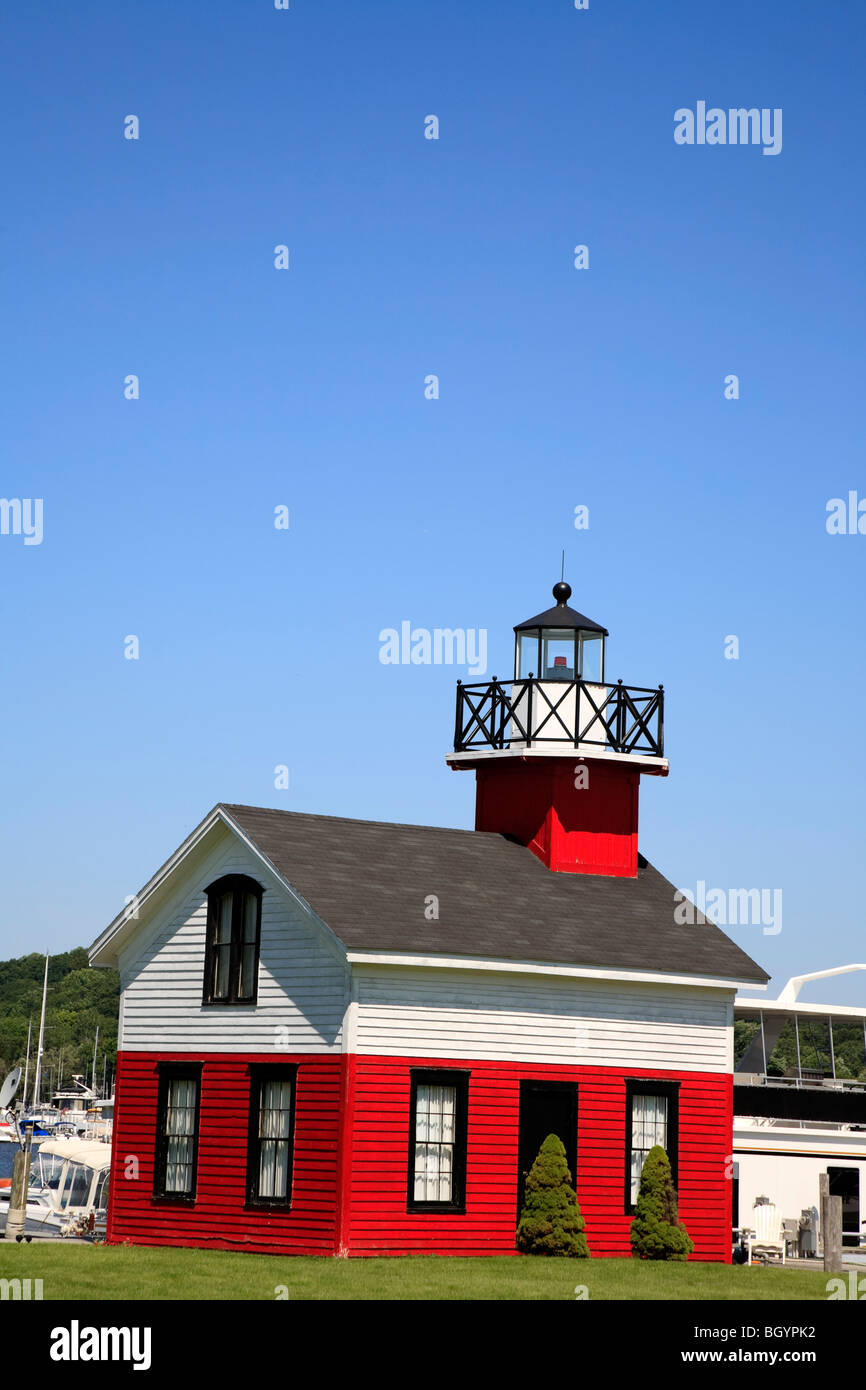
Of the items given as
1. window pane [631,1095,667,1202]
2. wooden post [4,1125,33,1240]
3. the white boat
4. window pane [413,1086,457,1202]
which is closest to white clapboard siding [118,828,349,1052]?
window pane [413,1086,457,1202]

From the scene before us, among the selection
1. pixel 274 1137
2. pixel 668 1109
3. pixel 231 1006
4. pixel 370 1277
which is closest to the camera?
pixel 370 1277

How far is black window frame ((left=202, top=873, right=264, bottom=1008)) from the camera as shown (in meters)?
30.1

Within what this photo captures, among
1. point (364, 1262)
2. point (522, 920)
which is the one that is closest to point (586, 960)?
point (522, 920)

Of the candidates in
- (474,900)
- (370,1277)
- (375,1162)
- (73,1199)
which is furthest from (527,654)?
(73,1199)

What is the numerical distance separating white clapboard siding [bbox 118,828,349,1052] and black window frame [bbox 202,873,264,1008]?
104 millimetres

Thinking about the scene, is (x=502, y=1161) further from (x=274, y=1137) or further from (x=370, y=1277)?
(x=370, y=1277)

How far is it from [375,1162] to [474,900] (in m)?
4.81

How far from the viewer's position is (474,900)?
102ft

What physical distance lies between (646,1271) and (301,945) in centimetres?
689

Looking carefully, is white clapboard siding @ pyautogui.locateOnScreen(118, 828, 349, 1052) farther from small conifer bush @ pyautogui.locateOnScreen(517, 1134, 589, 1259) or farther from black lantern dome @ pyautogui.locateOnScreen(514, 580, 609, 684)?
black lantern dome @ pyautogui.locateOnScreen(514, 580, 609, 684)

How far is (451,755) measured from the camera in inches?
1352

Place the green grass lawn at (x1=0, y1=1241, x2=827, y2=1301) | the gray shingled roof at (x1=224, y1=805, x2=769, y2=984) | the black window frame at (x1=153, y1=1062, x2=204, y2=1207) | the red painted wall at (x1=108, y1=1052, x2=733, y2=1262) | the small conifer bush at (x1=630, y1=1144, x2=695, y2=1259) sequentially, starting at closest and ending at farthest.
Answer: the green grass lawn at (x1=0, y1=1241, x2=827, y2=1301)
the red painted wall at (x1=108, y1=1052, x2=733, y2=1262)
the gray shingled roof at (x1=224, y1=805, x2=769, y2=984)
the small conifer bush at (x1=630, y1=1144, x2=695, y2=1259)
the black window frame at (x1=153, y1=1062, x2=204, y2=1207)

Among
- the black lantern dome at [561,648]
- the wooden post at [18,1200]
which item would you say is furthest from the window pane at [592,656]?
the wooden post at [18,1200]

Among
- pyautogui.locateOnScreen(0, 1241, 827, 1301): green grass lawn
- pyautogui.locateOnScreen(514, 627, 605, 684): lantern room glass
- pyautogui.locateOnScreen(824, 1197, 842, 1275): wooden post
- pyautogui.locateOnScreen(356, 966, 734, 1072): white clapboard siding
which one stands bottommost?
pyautogui.locateOnScreen(0, 1241, 827, 1301): green grass lawn
